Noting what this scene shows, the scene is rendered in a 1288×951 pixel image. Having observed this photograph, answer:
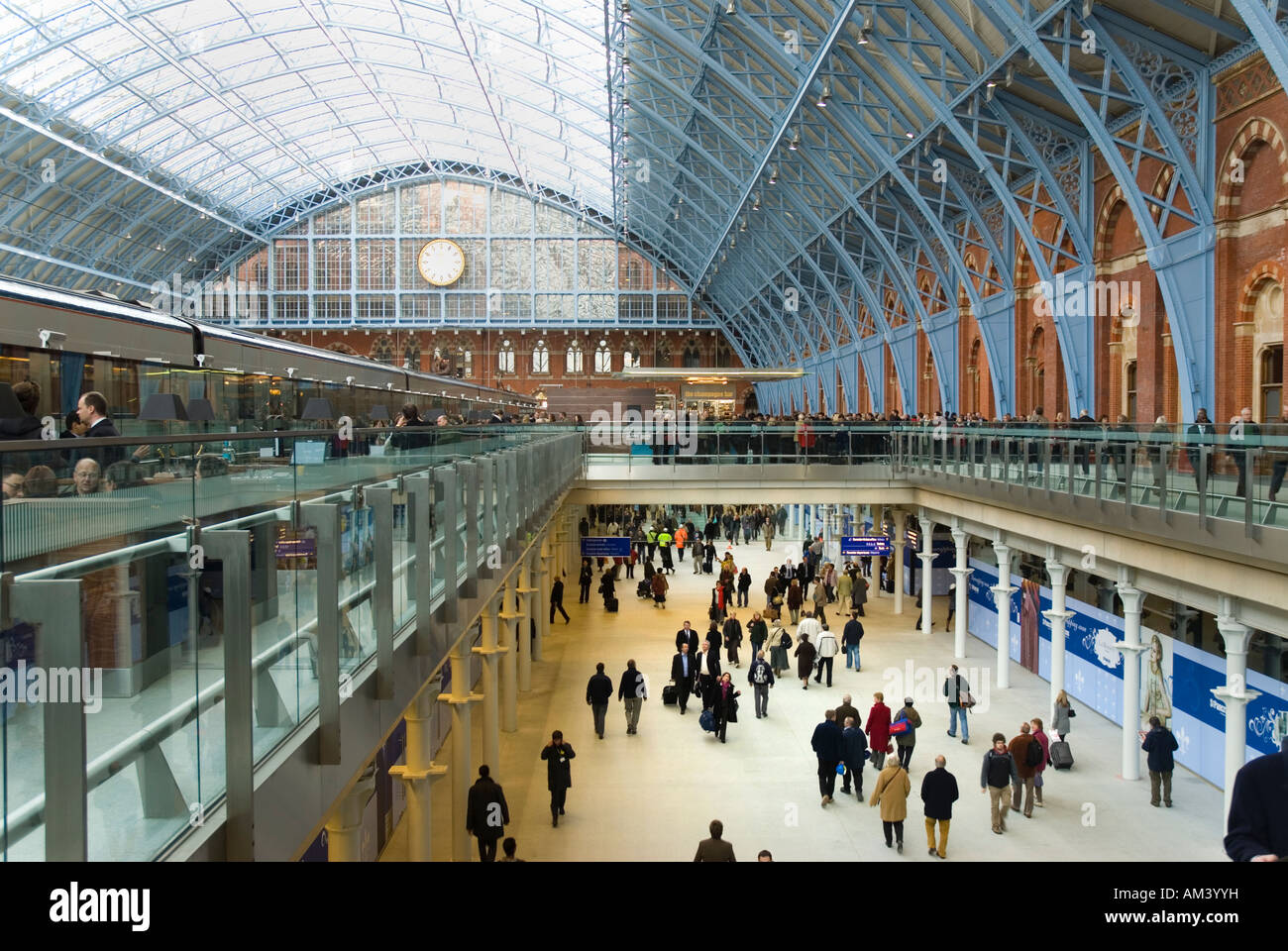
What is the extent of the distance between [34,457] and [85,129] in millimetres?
51751

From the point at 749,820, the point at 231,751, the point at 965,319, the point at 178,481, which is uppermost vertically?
the point at 965,319

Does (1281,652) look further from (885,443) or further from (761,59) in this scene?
(761,59)

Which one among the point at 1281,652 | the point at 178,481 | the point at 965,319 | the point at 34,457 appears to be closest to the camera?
the point at 34,457

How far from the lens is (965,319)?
3378 centimetres

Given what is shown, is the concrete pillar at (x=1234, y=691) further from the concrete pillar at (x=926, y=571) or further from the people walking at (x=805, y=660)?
the concrete pillar at (x=926, y=571)

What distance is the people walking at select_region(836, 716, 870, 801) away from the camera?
14688 mm

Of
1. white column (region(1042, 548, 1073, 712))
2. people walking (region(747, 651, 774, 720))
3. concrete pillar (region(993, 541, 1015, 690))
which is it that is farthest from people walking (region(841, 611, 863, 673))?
white column (region(1042, 548, 1073, 712))

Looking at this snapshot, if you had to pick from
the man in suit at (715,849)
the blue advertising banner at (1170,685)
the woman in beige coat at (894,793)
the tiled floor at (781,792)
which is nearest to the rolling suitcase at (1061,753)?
the tiled floor at (781,792)

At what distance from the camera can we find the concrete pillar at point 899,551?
3028cm

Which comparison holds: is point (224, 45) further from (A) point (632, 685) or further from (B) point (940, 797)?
(B) point (940, 797)

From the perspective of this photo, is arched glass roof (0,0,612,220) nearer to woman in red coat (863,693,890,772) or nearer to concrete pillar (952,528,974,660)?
concrete pillar (952,528,974,660)

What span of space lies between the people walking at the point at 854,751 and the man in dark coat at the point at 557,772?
154 inches

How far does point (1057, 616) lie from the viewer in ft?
61.5
